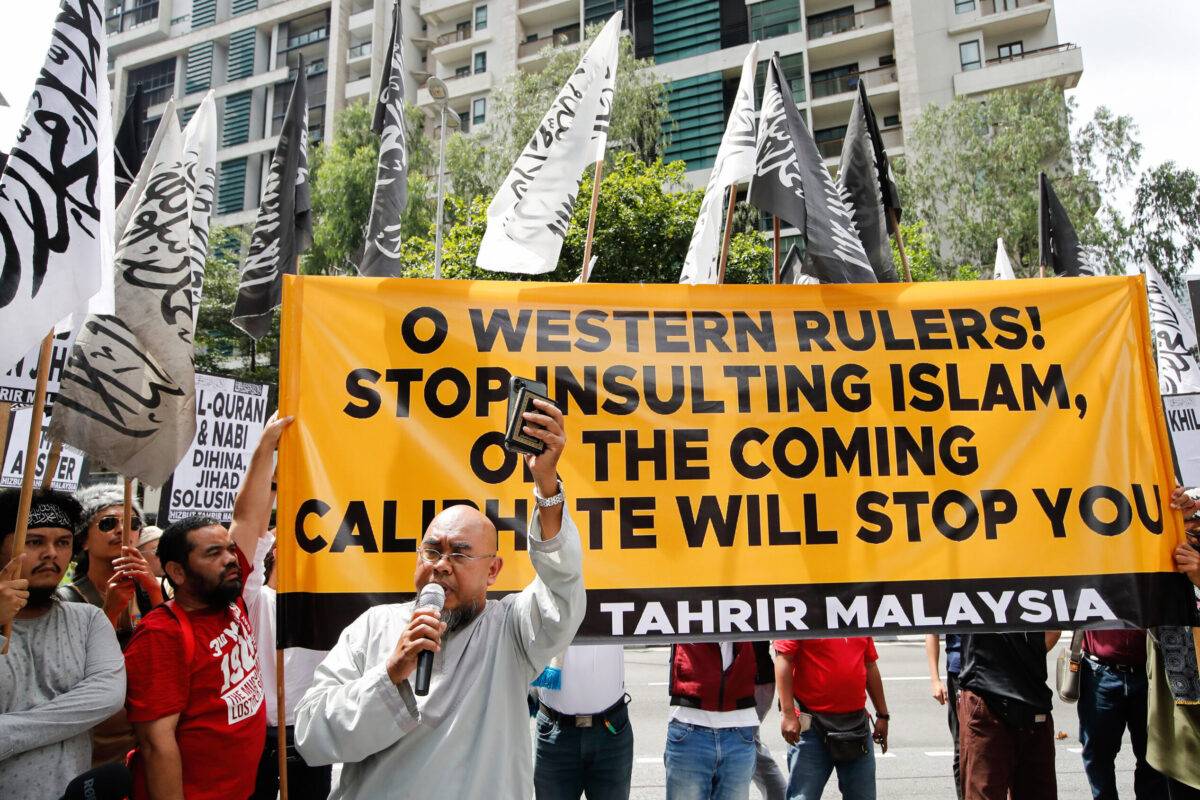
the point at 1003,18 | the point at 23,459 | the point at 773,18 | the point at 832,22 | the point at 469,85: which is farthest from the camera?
the point at 469,85

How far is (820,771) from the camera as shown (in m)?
4.65

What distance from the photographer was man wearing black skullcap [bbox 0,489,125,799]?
8.96 ft

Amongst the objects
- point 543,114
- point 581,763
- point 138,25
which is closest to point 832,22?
point 543,114

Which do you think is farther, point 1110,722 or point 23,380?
point 23,380

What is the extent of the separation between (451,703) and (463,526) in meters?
0.49

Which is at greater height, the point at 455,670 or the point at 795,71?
the point at 795,71

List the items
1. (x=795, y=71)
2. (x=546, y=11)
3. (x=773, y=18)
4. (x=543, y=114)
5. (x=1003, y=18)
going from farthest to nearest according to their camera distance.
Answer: (x=546, y=11)
(x=773, y=18)
(x=795, y=71)
(x=1003, y=18)
(x=543, y=114)

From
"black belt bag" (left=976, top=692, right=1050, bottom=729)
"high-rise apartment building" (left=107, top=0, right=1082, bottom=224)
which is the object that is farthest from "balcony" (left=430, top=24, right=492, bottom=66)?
"black belt bag" (left=976, top=692, right=1050, bottom=729)

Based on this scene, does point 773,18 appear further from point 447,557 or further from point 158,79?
point 447,557

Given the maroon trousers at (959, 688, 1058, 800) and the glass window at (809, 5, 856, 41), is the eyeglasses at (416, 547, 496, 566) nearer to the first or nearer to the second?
the maroon trousers at (959, 688, 1058, 800)

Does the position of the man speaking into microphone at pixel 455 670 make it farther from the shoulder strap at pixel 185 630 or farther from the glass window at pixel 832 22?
the glass window at pixel 832 22

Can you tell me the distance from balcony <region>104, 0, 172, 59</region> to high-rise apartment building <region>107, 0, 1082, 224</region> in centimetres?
8

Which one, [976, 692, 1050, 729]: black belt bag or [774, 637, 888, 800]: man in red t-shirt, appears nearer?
[976, 692, 1050, 729]: black belt bag

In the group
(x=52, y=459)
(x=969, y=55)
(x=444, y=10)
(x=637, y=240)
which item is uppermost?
(x=444, y=10)
